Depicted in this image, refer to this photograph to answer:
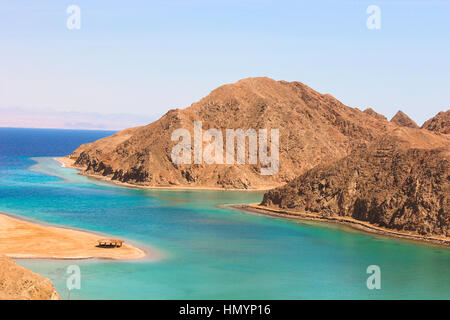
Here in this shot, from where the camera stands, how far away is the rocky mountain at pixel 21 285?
3023cm

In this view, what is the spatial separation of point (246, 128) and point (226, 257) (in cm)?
9519

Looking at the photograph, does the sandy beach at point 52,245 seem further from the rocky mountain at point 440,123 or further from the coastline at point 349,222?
the rocky mountain at point 440,123

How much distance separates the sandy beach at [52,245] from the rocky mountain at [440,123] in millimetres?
110325

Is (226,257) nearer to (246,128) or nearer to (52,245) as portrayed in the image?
(52,245)

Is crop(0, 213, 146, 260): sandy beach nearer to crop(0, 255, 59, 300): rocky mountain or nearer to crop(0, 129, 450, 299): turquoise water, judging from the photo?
crop(0, 129, 450, 299): turquoise water

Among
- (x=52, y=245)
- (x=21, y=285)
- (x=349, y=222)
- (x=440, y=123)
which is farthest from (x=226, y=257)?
(x=440, y=123)

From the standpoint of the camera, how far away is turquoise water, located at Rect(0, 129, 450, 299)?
138ft

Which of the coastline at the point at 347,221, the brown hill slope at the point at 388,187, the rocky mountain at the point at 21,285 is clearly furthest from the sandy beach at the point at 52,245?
the brown hill slope at the point at 388,187

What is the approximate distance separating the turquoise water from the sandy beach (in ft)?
8.41

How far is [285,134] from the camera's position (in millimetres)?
146375

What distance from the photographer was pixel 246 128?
146375 mm
